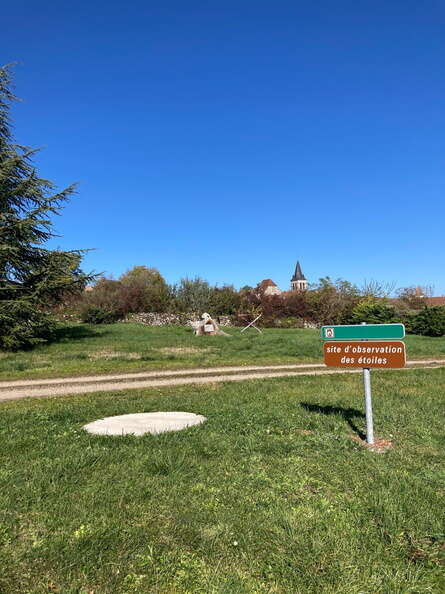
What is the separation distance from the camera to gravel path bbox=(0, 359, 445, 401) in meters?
9.09

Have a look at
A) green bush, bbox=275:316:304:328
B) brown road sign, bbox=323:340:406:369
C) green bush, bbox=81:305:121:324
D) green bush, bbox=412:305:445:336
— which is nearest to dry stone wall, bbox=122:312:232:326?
green bush, bbox=81:305:121:324

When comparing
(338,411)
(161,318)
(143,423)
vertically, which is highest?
(161,318)

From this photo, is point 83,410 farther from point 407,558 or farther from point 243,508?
point 407,558

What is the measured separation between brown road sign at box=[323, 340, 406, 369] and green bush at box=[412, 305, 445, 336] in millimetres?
26727

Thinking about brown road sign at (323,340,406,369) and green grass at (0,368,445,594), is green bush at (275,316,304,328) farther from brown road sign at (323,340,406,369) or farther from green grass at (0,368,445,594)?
brown road sign at (323,340,406,369)

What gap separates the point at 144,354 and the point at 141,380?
4495 mm

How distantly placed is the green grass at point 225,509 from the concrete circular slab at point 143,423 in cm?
25

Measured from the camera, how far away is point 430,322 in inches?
1158

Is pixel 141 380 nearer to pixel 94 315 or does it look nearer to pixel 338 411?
pixel 338 411

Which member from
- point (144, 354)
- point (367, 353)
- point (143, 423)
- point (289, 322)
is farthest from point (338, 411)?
point (289, 322)

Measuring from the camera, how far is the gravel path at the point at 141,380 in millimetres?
9086

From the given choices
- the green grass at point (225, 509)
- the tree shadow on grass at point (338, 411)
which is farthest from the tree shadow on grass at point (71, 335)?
the tree shadow on grass at point (338, 411)

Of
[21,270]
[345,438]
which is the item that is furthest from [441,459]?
[21,270]

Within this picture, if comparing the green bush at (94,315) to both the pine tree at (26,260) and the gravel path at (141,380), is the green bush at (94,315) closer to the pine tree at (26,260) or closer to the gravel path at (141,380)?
the pine tree at (26,260)
